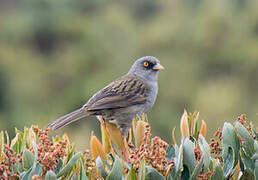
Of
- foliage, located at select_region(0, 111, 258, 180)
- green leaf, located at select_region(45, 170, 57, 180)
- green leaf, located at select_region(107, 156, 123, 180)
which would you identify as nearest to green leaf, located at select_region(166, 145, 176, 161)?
foliage, located at select_region(0, 111, 258, 180)

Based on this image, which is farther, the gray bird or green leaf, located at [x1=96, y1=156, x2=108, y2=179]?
the gray bird

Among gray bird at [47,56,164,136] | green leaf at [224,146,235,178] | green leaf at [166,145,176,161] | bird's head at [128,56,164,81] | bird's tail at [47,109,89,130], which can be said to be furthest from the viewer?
bird's head at [128,56,164,81]

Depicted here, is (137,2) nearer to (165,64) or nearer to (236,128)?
(165,64)

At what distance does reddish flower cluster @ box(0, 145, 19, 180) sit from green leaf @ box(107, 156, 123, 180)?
35cm

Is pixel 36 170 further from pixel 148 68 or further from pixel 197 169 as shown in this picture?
pixel 148 68

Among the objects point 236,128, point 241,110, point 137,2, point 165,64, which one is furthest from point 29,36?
point 236,128

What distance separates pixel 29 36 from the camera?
18844 millimetres

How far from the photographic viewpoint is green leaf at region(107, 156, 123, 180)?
164 cm

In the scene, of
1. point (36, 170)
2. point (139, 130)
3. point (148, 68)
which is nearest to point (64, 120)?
point (148, 68)

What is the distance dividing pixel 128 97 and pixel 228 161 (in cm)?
247

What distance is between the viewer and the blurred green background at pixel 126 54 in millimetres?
13750

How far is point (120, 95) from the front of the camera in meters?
4.27

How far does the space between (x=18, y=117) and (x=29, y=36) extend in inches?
174

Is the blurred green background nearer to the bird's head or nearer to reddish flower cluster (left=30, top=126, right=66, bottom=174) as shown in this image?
the bird's head
